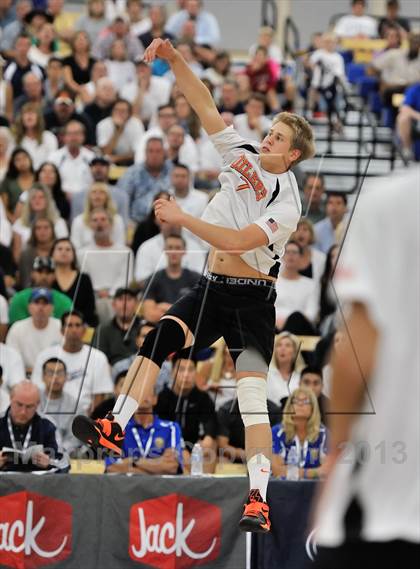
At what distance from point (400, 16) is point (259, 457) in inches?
628

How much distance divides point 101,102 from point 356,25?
6.92m

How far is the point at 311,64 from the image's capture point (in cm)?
1742

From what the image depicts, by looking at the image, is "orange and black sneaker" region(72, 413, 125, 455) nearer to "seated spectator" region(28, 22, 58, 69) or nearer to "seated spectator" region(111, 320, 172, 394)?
"seated spectator" region(111, 320, 172, 394)

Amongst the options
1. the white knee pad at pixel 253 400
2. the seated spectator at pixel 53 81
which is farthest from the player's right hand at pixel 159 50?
the seated spectator at pixel 53 81

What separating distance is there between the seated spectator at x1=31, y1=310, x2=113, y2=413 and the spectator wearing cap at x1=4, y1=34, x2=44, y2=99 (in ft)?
19.7

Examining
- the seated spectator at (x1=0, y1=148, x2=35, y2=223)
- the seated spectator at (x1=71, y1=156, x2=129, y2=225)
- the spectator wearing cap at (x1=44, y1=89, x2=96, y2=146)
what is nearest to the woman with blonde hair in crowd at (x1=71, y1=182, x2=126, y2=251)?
the seated spectator at (x1=71, y1=156, x2=129, y2=225)

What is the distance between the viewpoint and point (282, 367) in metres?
9.84

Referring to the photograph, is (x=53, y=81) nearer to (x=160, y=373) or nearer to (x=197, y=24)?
(x=197, y=24)

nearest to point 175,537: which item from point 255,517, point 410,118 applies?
point 255,517

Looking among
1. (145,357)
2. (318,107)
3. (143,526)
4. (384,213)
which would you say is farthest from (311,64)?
(384,213)

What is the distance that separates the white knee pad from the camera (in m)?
6.62

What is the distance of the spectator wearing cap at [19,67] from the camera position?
15414 millimetres

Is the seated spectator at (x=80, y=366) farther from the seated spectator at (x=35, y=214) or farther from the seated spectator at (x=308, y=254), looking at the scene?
the seated spectator at (x=308, y=254)

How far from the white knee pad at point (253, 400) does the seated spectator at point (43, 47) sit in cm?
1060
